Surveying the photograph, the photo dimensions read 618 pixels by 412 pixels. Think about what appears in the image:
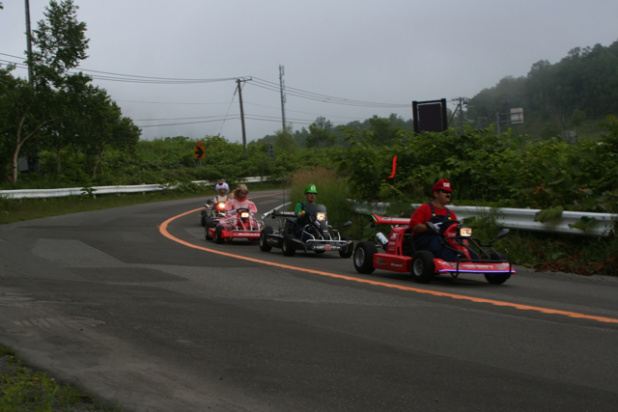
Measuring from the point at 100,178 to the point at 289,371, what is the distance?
34162 mm

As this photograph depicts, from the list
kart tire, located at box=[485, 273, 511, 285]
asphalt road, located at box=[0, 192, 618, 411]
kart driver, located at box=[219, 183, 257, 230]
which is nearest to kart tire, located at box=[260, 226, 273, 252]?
kart driver, located at box=[219, 183, 257, 230]

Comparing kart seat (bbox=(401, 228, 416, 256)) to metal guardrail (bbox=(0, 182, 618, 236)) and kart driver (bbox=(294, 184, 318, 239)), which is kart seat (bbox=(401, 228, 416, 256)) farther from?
kart driver (bbox=(294, 184, 318, 239))

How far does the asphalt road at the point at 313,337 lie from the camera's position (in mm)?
4164

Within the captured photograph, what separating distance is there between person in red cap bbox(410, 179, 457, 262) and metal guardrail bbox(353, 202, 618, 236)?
273 centimetres

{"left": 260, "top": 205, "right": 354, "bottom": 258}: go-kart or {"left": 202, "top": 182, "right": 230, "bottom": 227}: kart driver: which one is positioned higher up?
{"left": 202, "top": 182, "right": 230, "bottom": 227}: kart driver

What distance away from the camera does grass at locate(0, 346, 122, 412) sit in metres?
3.92

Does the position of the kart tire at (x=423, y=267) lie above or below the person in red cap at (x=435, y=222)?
below

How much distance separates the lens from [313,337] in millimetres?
5574

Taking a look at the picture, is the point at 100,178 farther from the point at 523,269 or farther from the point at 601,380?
the point at 601,380

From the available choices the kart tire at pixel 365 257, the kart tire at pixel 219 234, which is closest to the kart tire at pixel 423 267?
the kart tire at pixel 365 257

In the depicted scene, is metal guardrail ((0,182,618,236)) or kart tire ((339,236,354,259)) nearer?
metal guardrail ((0,182,618,236))

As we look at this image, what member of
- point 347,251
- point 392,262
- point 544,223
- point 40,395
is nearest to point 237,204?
point 347,251

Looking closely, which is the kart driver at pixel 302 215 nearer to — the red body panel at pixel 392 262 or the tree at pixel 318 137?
Answer: the red body panel at pixel 392 262

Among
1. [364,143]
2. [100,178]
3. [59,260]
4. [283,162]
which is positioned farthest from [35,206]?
[283,162]
